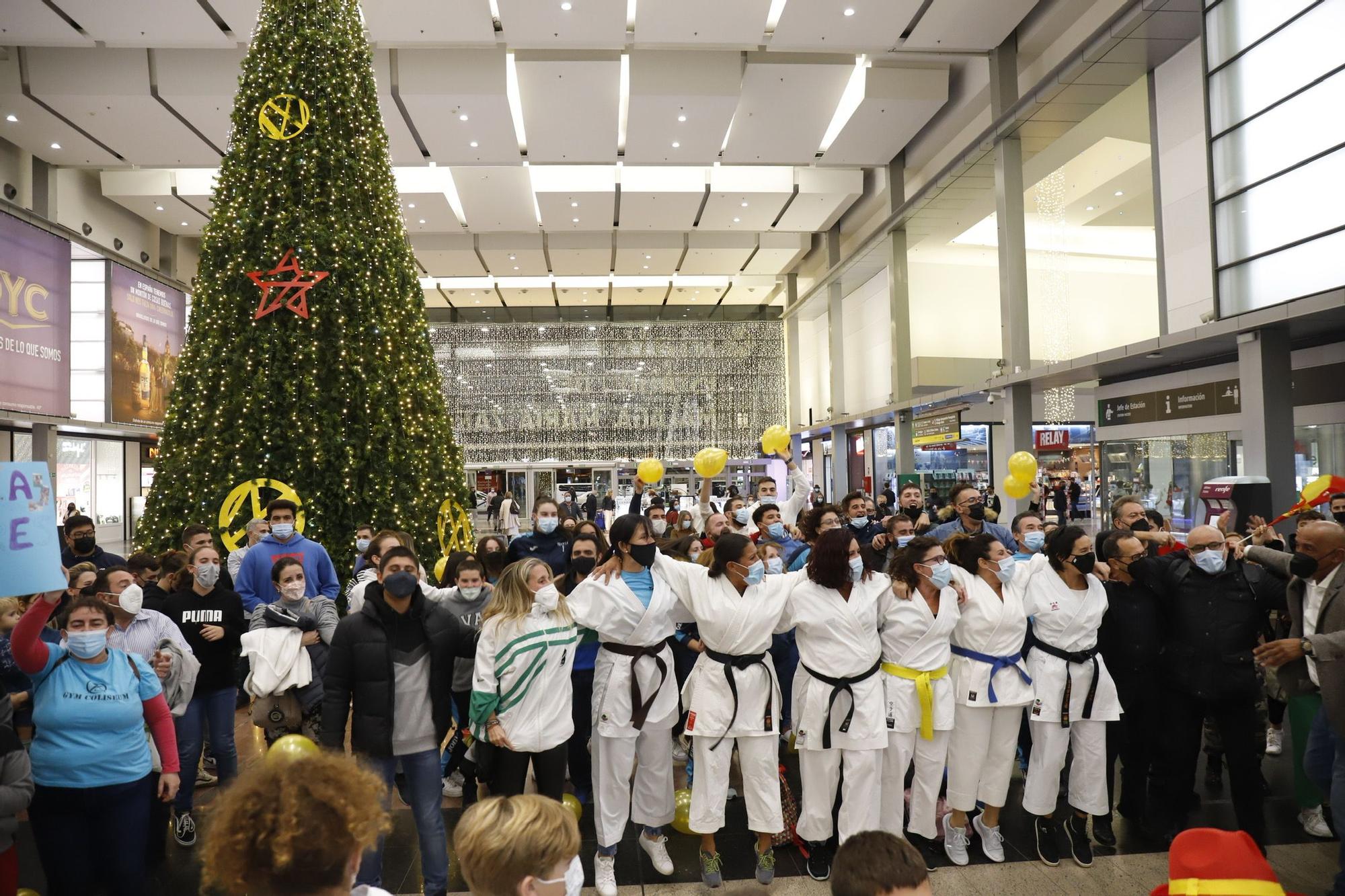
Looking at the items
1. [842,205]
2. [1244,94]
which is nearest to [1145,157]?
[1244,94]

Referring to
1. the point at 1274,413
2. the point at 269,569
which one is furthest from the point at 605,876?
the point at 1274,413

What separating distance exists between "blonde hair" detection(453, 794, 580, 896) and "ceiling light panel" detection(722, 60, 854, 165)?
12.3 metres

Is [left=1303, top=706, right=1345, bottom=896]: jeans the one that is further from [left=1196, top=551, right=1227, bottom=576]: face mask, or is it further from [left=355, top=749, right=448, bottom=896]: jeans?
[left=355, top=749, right=448, bottom=896]: jeans

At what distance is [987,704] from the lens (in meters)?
3.81

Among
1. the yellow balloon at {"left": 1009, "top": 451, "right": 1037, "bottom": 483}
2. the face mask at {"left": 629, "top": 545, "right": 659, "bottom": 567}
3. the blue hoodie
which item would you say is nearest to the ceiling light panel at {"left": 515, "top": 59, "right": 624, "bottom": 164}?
the yellow balloon at {"left": 1009, "top": 451, "right": 1037, "bottom": 483}

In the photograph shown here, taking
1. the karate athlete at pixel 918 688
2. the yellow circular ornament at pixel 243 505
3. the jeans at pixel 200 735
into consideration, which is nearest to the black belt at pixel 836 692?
the karate athlete at pixel 918 688

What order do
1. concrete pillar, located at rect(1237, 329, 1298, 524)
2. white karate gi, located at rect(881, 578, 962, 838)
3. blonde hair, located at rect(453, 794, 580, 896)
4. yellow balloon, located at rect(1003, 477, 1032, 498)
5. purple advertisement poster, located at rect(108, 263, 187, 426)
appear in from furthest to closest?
purple advertisement poster, located at rect(108, 263, 187, 426), yellow balloon, located at rect(1003, 477, 1032, 498), concrete pillar, located at rect(1237, 329, 1298, 524), white karate gi, located at rect(881, 578, 962, 838), blonde hair, located at rect(453, 794, 580, 896)

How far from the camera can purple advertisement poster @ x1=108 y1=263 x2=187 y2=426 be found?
59.1 ft

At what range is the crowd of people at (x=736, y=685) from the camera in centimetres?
315

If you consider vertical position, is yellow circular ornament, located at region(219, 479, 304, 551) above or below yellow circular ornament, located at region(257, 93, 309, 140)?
below

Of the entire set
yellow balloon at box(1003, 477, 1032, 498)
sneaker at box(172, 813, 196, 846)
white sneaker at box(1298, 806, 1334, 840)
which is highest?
yellow balloon at box(1003, 477, 1032, 498)

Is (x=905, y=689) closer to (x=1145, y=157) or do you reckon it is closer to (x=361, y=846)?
(x=361, y=846)

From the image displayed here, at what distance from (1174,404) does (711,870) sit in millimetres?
10524

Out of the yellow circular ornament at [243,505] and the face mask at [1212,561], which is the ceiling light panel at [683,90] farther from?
the face mask at [1212,561]
